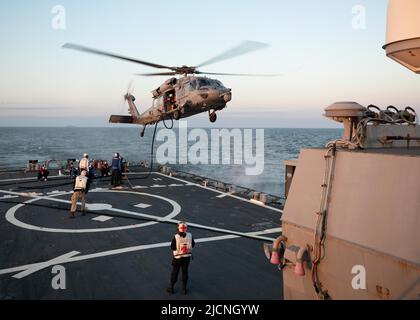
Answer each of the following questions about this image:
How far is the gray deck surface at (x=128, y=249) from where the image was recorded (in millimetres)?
8648

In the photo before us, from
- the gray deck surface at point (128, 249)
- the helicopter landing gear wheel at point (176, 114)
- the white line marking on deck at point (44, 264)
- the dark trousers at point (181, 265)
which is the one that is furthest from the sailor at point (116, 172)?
the dark trousers at point (181, 265)

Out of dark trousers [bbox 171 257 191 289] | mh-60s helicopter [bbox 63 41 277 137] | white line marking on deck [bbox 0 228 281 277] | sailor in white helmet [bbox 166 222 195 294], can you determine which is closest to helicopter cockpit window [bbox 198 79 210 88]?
mh-60s helicopter [bbox 63 41 277 137]

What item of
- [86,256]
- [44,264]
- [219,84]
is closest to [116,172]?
[219,84]

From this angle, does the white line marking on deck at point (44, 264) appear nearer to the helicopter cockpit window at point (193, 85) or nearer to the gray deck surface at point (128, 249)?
the gray deck surface at point (128, 249)

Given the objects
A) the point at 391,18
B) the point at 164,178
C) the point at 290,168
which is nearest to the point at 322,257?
the point at 290,168

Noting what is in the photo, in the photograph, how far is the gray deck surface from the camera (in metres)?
8.65

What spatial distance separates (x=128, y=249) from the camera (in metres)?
11.6

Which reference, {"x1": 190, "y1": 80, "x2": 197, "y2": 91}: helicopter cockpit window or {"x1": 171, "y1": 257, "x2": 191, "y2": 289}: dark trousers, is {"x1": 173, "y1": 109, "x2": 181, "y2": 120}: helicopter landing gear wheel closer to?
{"x1": 190, "y1": 80, "x2": 197, "y2": 91}: helicopter cockpit window

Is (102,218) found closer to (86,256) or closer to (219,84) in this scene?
(86,256)

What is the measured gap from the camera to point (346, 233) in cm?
491

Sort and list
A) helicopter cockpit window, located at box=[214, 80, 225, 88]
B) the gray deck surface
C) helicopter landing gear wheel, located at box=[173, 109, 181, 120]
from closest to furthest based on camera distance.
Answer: the gray deck surface < helicopter cockpit window, located at box=[214, 80, 225, 88] < helicopter landing gear wheel, located at box=[173, 109, 181, 120]

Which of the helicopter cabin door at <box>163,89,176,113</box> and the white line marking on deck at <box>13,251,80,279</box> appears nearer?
the white line marking on deck at <box>13,251,80,279</box>
